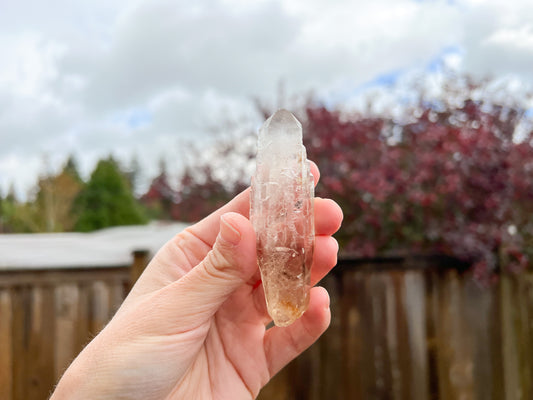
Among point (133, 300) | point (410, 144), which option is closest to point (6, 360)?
point (133, 300)

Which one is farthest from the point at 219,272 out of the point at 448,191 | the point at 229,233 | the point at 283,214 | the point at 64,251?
the point at 64,251

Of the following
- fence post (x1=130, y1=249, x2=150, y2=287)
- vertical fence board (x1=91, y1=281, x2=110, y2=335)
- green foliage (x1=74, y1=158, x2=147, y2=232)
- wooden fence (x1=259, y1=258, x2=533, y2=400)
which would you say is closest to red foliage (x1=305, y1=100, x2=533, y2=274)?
wooden fence (x1=259, y1=258, x2=533, y2=400)

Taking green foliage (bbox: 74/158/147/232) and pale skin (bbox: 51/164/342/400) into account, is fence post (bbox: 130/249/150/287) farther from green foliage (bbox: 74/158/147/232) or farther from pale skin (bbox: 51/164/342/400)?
green foliage (bbox: 74/158/147/232)

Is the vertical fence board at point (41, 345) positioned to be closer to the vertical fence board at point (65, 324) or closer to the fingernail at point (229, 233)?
the vertical fence board at point (65, 324)

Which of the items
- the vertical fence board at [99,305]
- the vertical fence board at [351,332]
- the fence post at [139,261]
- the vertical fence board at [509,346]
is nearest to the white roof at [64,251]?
the fence post at [139,261]

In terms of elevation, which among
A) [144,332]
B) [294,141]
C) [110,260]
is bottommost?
[144,332]

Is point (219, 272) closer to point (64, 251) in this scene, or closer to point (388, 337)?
point (388, 337)

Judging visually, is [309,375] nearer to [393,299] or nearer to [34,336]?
[393,299]
